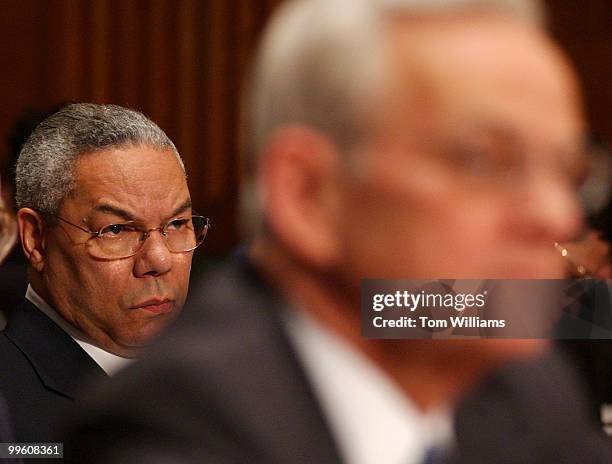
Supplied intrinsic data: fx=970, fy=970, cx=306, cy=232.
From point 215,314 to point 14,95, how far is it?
87 cm

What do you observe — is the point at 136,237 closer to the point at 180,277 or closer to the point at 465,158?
the point at 180,277

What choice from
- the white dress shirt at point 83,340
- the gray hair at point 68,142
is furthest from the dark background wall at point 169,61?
the white dress shirt at point 83,340

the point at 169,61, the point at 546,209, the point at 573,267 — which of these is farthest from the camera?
the point at 169,61

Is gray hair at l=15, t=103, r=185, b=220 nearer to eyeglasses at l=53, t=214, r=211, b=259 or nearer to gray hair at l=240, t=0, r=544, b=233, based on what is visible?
eyeglasses at l=53, t=214, r=211, b=259

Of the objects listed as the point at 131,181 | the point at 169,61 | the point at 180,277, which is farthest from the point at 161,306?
the point at 169,61

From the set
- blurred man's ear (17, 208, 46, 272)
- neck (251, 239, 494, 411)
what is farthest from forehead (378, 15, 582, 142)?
blurred man's ear (17, 208, 46, 272)

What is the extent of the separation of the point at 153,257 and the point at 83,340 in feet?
0.46

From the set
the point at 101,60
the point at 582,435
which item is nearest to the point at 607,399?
the point at 582,435

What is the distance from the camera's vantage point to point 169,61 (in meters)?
1.29

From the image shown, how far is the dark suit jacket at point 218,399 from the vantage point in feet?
1.85

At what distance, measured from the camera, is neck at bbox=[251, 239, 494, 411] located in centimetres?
57

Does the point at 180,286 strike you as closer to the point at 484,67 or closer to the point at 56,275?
the point at 56,275

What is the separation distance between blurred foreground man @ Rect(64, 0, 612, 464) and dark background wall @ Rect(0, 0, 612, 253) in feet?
1.93

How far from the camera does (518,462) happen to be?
63 centimetres
